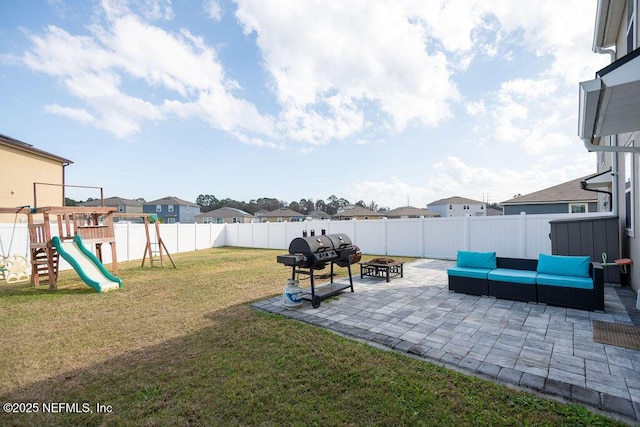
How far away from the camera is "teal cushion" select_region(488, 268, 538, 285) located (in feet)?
16.9

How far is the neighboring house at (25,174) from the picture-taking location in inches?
527

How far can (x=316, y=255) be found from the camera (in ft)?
17.4

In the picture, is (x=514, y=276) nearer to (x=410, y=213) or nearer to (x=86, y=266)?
(x=86, y=266)

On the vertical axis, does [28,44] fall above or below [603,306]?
above

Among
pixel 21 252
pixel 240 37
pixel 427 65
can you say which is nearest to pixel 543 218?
pixel 427 65

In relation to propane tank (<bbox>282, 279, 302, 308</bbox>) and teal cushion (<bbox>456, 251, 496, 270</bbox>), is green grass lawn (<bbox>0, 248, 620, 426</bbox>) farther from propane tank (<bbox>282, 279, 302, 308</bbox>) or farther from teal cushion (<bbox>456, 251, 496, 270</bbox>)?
teal cushion (<bbox>456, 251, 496, 270</bbox>)

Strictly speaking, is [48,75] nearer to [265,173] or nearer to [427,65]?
[427,65]

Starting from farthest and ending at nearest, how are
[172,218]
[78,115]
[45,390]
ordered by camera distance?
[172,218] < [78,115] < [45,390]

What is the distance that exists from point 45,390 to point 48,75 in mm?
9916

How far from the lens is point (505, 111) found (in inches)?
335

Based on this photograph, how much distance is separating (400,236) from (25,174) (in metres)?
19.2

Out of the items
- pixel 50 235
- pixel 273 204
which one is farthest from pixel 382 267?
pixel 273 204

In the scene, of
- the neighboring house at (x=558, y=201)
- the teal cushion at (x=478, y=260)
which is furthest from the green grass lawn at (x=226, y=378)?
the neighboring house at (x=558, y=201)

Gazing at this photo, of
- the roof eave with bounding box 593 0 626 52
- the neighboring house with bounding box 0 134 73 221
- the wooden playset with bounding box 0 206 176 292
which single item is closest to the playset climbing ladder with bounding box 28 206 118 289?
the wooden playset with bounding box 0 206 176 292
